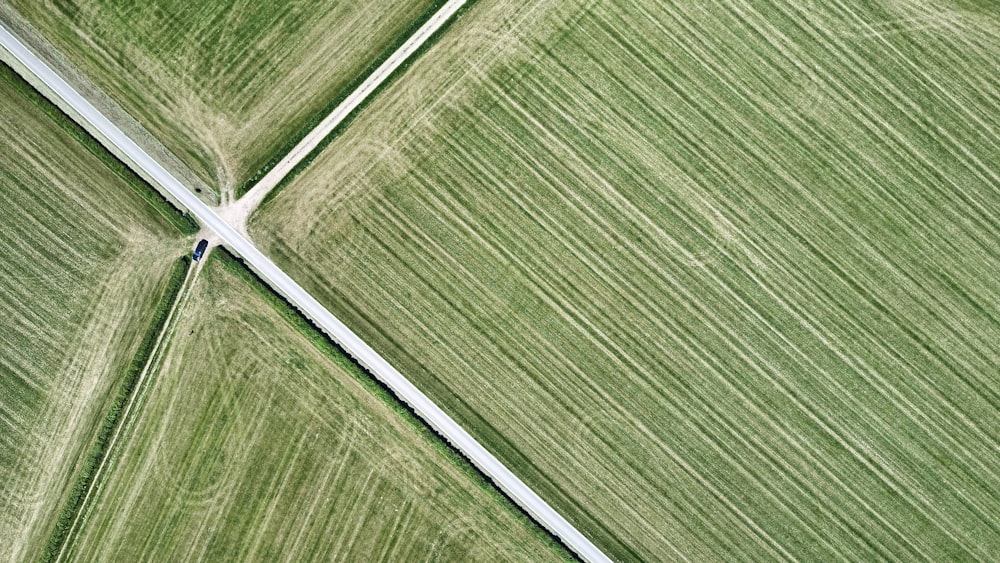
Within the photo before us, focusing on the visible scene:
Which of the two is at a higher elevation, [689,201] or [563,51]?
[563,51]

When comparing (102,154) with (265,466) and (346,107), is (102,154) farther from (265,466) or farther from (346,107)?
(265,466)

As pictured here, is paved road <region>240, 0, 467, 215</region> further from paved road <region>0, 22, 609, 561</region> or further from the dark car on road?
the dark car on road

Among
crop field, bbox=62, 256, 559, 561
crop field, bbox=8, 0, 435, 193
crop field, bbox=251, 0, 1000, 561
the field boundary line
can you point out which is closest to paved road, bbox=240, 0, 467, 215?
crop field, bbox=8, 0, 435, 193

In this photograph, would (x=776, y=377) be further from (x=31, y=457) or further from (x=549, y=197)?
(x=31, y=457)

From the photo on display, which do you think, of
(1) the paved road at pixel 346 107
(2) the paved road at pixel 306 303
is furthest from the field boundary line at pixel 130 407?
(1) the paved road at pixel 346 107

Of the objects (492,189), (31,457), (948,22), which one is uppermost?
(948,22)

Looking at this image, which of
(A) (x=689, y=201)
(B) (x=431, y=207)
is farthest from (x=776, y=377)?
(B) (x=431, y=207)

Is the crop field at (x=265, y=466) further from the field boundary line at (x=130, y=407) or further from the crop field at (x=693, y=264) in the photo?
the crop field at (x=693, y=264)
